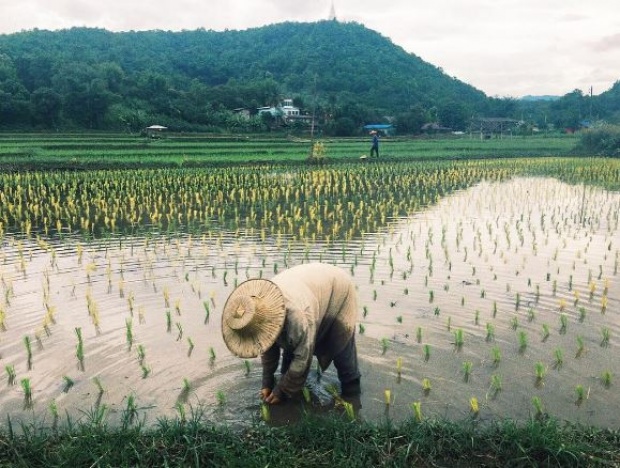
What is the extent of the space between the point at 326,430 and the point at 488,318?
296cm

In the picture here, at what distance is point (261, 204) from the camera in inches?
527

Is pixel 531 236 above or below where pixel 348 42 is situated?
below

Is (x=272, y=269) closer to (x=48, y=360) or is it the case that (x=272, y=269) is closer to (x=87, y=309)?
(x=87, y=309)

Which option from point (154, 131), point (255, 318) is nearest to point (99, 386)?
point (255, 318)

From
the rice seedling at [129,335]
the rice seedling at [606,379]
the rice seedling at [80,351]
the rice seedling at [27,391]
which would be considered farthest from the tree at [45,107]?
the rice seedling at [606,379]

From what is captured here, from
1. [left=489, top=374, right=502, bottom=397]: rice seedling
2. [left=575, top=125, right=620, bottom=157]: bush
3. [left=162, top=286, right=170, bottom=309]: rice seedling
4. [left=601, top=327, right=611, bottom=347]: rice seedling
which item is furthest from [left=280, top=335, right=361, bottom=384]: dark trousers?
[left=575, top=125, right=620, bottom=157]: bush

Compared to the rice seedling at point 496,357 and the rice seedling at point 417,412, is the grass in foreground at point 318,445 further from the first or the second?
the rice seedling at point 496,357

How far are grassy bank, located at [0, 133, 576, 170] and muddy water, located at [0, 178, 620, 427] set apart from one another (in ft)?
40.0

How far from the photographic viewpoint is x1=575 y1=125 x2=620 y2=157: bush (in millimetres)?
31328

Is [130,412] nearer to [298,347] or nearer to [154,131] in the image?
[298,347]

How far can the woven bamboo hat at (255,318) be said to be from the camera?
3.35 metres

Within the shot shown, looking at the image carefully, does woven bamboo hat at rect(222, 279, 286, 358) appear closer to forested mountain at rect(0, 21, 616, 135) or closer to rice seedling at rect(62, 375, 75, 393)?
rice seedling at rect(62, 375, 75, 393)

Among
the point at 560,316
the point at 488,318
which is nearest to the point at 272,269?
the point at 488,318

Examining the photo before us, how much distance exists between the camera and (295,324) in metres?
3.51
